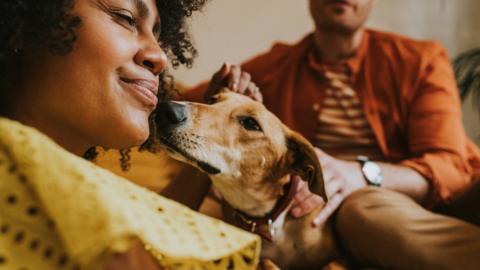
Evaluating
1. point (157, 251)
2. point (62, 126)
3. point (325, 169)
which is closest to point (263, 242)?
point (325, 169)

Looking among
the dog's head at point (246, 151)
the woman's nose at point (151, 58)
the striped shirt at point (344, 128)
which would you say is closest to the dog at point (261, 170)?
the dog's head at point (246, 151)

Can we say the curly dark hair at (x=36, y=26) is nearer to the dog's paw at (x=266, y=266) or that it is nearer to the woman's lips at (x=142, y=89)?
the woman's lips at (x=142, y=89)

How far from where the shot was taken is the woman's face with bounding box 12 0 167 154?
30.6 inches

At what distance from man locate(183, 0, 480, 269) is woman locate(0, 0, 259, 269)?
23.8 inches

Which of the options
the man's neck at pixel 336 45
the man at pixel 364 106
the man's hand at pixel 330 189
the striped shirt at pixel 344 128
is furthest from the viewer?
the man's neck at pixel 336 45

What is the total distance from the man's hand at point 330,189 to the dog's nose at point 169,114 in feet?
1.31

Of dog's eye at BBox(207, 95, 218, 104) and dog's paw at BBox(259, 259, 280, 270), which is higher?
dog's eye at BBox(207, 95, 218, 104)

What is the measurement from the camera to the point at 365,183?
1.51 m

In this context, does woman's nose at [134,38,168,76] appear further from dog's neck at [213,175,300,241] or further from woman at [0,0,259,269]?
dog's neck at [213,175,300,241]

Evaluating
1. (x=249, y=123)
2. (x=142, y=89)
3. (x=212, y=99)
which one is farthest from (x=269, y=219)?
(x=142, y=89)

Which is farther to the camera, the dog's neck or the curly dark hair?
the dog's neck

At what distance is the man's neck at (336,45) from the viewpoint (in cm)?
197

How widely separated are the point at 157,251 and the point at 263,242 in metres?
0.81

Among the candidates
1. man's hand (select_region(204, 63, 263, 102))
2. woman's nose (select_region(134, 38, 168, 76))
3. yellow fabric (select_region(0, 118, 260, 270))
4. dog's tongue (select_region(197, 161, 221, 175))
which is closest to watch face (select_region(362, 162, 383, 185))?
man's hand (select_region(204, 63, 263, 102))
